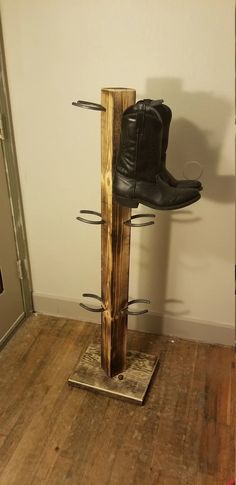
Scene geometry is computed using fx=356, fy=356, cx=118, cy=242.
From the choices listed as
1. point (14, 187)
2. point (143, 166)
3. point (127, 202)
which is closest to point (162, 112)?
point (143, 166)

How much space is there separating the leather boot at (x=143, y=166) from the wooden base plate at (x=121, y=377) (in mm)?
796

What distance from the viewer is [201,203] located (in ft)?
5.02

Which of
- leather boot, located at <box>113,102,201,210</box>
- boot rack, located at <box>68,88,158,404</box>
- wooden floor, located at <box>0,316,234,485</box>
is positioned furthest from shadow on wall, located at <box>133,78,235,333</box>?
wooden floor, located at <box>0,316,234,485</box>

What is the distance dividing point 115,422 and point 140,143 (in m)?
1.05

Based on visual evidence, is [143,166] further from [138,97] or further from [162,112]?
[138,97]

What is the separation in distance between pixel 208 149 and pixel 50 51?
2.46ft

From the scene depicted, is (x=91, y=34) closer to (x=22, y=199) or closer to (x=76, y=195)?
(x=76, y=195)

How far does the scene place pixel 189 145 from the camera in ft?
4.74

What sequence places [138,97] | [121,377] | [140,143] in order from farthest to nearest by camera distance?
[121,377] → [138,97] → [140,143]

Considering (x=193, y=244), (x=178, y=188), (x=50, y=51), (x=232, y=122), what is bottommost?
(x=193, y=244)

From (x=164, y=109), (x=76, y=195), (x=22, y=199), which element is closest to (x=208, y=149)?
(x=164, y=109)

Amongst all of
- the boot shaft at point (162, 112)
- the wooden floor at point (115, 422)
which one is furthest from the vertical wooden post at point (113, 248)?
the wooden floor at point (115, 422)

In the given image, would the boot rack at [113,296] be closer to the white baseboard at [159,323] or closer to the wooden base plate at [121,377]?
the wooden base plate at [121,377]

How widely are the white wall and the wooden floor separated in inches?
11.2
